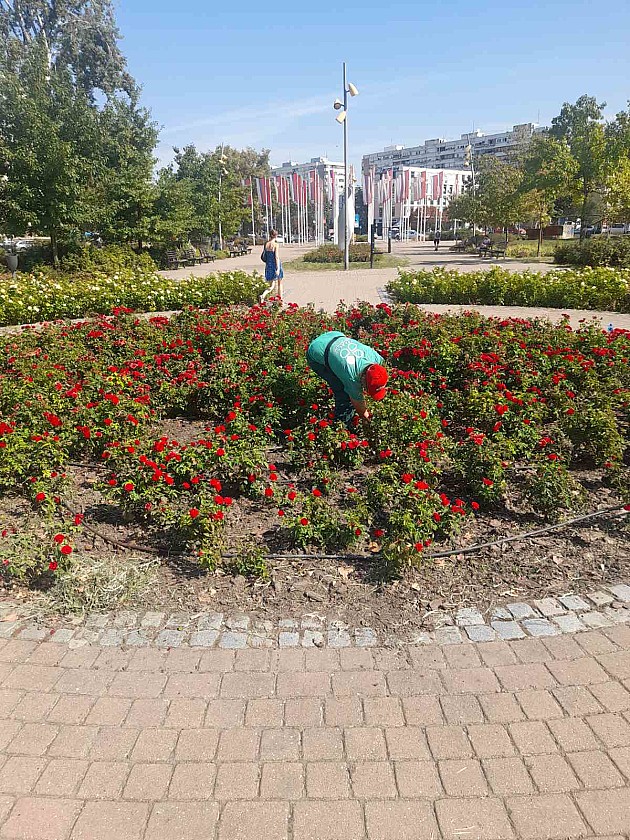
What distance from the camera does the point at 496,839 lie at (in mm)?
2055

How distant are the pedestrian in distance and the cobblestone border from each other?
176 centimetres

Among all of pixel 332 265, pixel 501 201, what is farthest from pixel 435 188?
pixel 332 265

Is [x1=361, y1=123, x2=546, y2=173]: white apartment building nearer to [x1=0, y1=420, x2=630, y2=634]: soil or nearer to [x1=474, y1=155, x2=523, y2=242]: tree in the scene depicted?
[x1=474, y1=155, x2=523, y2=242]: tree

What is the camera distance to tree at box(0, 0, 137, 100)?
128 feet

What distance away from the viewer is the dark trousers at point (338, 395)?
497 centimetres

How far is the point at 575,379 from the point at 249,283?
8.74m

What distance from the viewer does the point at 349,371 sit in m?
4.57

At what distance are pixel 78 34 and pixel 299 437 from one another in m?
47.2

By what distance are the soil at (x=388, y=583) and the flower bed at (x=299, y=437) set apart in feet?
0.39

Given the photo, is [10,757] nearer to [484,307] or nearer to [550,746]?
[550,746]

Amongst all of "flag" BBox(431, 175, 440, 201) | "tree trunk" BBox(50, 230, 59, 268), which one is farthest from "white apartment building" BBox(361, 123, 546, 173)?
"tree trunk" BBox(50, 230, 59, 268)

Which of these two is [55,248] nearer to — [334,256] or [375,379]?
[334,256]

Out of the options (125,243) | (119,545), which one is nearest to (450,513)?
(119,545)

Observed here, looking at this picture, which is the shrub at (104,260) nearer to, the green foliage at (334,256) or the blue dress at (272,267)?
the blue dress at (272,267)
